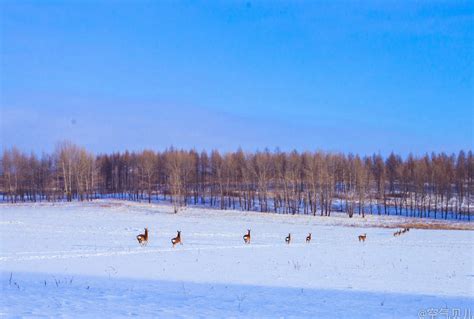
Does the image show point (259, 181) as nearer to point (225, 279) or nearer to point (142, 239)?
point (142, 239)

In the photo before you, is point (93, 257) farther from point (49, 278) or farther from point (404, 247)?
point (404, 247)

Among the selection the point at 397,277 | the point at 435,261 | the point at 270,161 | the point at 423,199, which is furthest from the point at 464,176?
the point at 397,277

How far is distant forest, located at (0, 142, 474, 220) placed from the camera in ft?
260

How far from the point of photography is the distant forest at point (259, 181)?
79.3 m

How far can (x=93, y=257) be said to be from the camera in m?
21.6

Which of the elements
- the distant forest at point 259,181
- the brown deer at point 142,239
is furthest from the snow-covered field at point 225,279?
the distant forest at point 259,181

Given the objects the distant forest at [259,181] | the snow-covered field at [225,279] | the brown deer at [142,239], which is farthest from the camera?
the distant forest at [259,181]

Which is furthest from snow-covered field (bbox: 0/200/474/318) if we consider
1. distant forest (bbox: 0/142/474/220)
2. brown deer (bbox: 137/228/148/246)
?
distant forest (bbox: 0/142/474/220)

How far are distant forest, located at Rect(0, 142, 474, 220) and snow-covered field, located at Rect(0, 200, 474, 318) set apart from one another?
4712cm

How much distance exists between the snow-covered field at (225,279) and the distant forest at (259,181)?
47124 millimetres

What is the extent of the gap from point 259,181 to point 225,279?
2407 inches

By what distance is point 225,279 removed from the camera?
1623 centimetres

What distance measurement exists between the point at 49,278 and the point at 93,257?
5823mm

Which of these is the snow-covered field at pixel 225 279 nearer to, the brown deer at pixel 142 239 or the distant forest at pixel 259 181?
the brown deer at pixel 142 239
